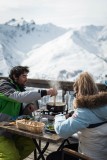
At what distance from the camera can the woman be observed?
3631 millimetres

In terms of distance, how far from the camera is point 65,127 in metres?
3.69

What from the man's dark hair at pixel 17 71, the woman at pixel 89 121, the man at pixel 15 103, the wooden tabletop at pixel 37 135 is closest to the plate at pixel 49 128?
the wooden tabletop at pixel 37 135

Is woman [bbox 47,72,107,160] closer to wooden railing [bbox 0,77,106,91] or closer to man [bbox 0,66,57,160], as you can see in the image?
man [bbox 0,66,57,160]

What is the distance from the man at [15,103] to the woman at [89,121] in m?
0.84

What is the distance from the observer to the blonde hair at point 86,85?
3689 mm

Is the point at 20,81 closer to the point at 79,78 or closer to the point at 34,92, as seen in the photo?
the point at 34,92

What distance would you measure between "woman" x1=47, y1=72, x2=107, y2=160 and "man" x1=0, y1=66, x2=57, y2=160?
0.84 meters

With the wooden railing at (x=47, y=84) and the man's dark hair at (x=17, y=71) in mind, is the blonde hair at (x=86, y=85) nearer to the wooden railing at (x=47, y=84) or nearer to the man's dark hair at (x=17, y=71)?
the man's dark hair at (x=17, y=71)

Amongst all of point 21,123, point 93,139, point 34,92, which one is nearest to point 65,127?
point 93,139

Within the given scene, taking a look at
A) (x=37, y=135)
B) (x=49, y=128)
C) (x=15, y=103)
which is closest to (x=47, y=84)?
(x=15, y=103)

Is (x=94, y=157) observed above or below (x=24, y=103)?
below

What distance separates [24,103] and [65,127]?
110cm

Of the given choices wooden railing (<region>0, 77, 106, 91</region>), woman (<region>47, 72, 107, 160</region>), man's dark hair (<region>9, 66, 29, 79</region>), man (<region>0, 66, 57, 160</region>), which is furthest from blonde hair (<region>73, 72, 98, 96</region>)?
wooden railing (<region>0, 77, 106, 91</region>)

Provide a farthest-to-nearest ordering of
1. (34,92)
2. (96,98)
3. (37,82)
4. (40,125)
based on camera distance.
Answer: (37,82)
(34,92)
(40,125)
(96,98)
